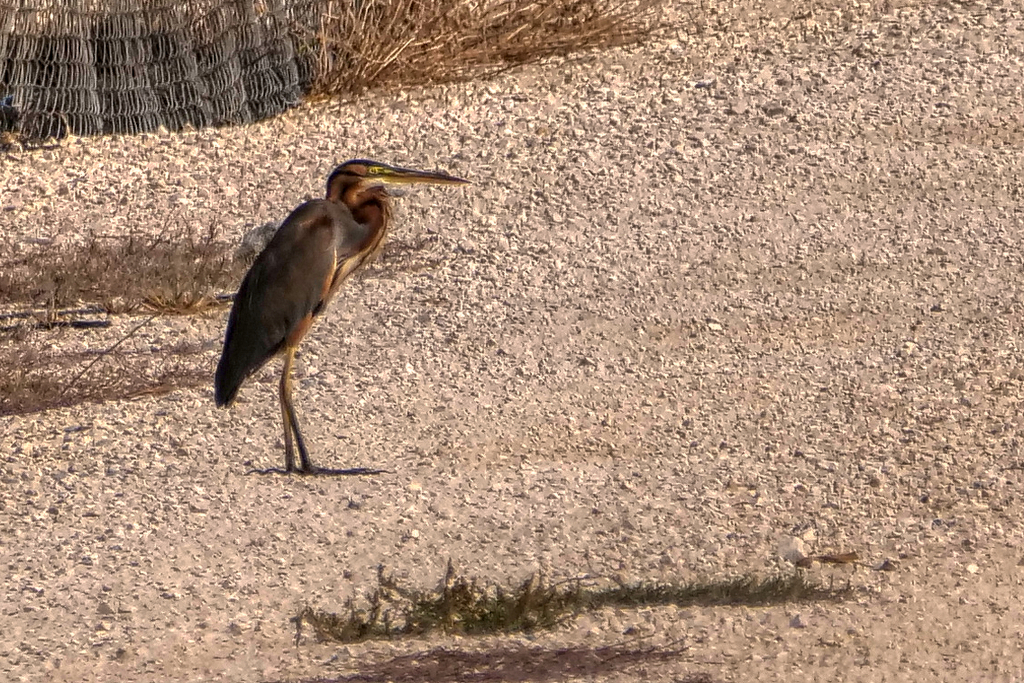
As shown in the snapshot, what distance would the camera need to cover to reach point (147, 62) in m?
11.1

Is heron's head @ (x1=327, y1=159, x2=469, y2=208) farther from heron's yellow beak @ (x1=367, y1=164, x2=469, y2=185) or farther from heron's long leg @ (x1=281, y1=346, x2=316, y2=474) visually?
heron's long leg @ (x1=281, y1=346, x2=316, y2=474)

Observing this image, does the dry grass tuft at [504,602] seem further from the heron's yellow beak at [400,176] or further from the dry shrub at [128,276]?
the dry shrub at [128,276]

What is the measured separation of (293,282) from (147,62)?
499 cm

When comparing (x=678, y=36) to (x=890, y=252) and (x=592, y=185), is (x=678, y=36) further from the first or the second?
(x=890, y=252)

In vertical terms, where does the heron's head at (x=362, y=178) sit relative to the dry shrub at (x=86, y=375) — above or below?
above

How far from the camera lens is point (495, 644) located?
4.93m

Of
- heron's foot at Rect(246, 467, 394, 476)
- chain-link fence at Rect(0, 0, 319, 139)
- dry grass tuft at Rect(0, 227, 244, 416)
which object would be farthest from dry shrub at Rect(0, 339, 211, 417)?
chain-link fence at Rect(0, 0, 319, 139)

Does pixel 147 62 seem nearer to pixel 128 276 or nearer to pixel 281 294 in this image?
pixel 128 276

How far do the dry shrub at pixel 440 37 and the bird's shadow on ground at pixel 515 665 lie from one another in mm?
6460

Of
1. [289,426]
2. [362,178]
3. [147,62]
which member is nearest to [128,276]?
[362,178]

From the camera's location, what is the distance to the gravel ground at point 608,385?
509 cm

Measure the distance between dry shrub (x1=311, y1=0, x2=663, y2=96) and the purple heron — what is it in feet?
13.6

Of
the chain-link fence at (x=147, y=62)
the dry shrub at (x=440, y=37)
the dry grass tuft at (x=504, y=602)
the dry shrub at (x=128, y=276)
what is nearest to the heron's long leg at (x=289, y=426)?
the dry grass tuft at (x=504, y=602)

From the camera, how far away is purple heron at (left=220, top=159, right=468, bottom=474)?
6.51 metres
